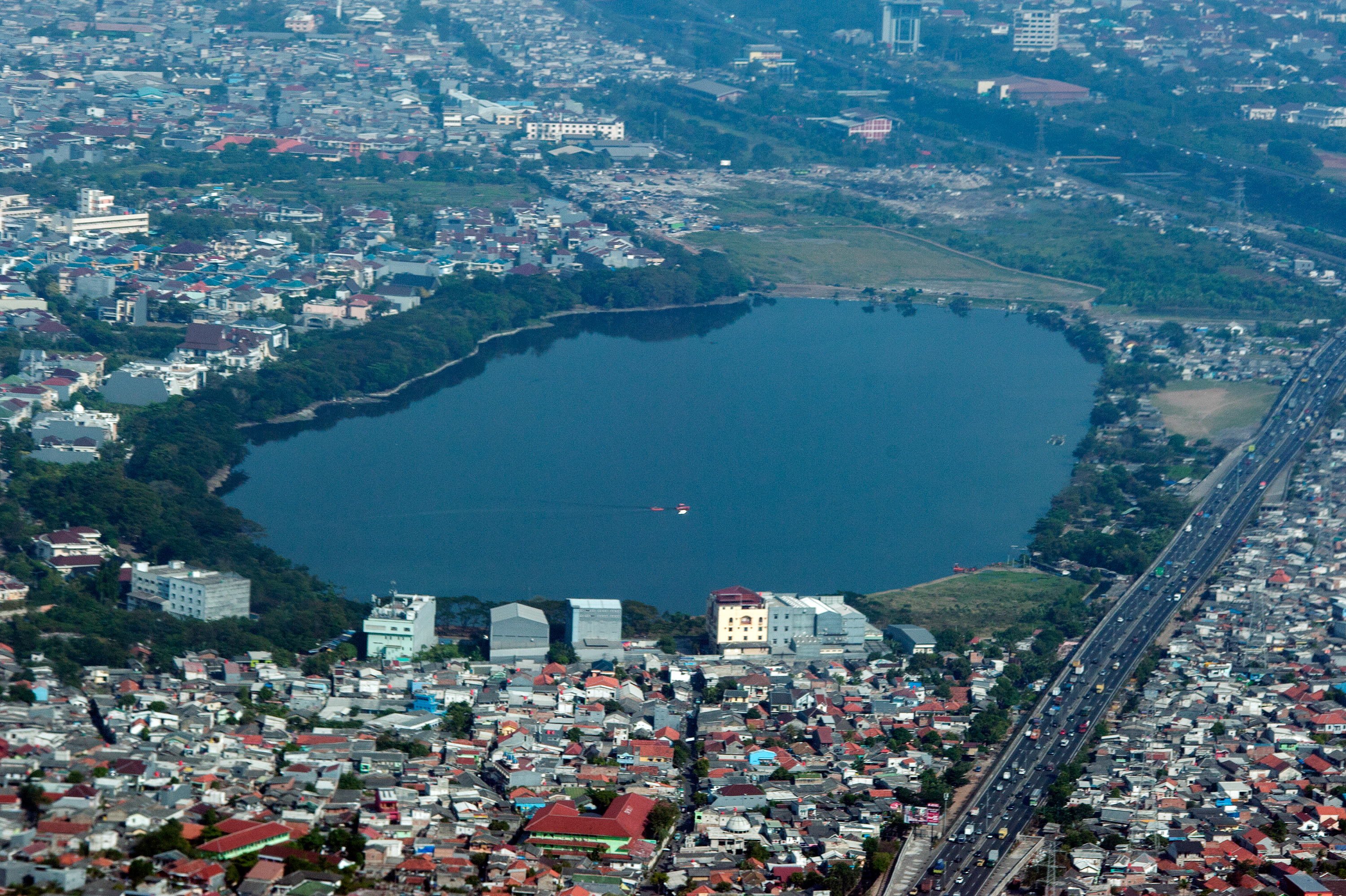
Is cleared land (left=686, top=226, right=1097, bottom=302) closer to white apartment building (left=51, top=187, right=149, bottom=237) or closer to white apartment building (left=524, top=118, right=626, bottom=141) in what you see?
white apartment building (left=524, top=118, right=626, bottom=141)

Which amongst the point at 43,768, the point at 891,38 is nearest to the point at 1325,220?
the point at 891,38

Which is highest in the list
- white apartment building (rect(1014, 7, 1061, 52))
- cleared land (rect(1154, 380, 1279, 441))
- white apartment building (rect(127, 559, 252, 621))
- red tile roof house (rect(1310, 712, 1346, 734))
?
white apartment building (rect(1014, 7, 1061, 52))

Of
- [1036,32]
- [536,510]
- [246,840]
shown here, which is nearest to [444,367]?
[536,510]

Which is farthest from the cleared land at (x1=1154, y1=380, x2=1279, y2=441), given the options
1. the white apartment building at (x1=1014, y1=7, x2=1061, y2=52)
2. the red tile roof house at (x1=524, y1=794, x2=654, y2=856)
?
the white apartment building at (x1=1014, y1=7, x2=1061, y2=52)

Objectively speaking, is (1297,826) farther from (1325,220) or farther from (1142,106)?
(1142,106)

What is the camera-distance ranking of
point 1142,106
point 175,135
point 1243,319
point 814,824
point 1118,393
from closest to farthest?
point 814,824 < point 1118,393 < point 1243,319 < point 175,135 < point 1142,106

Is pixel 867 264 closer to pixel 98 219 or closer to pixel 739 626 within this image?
Result: pixel 98 219
